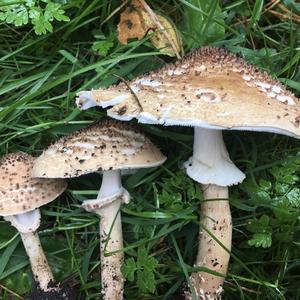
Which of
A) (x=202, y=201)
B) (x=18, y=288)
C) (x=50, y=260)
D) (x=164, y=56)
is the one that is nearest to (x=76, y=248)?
(x=50, y=260)

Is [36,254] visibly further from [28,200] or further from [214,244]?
[214,244]

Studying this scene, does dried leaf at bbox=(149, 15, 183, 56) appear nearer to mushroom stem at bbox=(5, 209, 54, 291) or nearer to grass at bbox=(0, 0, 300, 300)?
grass at bbox=(0, 0, 300, 300)

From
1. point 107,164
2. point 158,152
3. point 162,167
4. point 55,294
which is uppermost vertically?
point 107,164

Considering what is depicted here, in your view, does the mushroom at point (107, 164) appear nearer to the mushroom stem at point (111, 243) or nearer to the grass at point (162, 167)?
the mushroom stem at point (111, 243)

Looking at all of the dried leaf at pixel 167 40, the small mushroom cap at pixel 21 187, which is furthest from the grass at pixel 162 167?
the small mushroom cap at pixel 21 187

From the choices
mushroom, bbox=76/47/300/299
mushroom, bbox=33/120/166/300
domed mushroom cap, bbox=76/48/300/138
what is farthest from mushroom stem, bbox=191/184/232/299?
domed mushroom cap, bbox=76/48/300/138

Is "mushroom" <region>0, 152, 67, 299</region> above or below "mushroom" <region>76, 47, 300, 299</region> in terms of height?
below

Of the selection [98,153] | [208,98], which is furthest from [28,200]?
[208,98]
